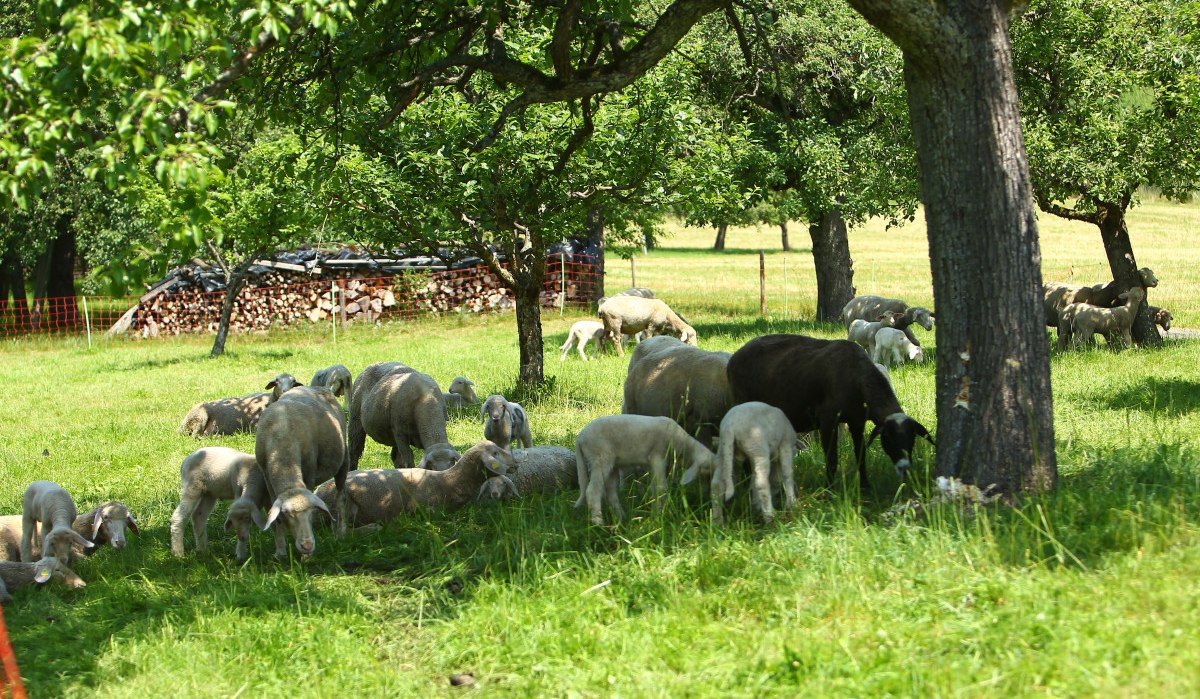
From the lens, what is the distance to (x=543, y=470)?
9.37m

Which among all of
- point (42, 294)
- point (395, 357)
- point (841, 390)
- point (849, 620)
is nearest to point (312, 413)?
point (841, 390)

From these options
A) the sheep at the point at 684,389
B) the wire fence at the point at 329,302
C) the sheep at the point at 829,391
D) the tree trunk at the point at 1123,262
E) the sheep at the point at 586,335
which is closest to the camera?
the sheep at the point at 829,391

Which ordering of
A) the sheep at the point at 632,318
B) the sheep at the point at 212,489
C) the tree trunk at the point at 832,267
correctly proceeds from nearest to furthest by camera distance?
the sheep at the point at 212,489
the sheep at the point at 632,318
the tree trunk at the point at 832,267

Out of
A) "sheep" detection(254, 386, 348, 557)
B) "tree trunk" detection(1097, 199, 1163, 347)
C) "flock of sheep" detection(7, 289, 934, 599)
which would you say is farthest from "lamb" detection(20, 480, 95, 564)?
"tree trunk" detection(1097, 199, 1163, 347)

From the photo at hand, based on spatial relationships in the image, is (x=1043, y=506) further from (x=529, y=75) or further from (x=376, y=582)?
(x=529, y=75)

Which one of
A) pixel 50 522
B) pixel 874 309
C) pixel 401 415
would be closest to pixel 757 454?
pixel 401 415

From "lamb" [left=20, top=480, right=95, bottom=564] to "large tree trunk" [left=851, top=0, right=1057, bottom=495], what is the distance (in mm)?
6017

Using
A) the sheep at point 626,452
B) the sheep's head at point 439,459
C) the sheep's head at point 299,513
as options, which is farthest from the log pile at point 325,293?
the sheep's head at point 299,513

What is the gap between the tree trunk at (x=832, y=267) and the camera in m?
25.0

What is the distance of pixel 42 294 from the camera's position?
3322 cm

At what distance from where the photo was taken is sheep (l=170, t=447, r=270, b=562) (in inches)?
319

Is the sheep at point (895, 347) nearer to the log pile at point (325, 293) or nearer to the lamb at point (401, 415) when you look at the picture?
the lamb at point (401, 415)

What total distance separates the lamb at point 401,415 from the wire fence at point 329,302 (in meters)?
18.5

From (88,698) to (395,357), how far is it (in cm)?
1607
